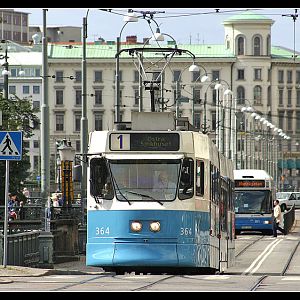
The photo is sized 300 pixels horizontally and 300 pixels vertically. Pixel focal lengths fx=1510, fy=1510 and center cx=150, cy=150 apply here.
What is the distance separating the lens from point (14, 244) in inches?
1232

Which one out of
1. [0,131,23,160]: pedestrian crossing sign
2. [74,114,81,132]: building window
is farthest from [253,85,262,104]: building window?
[0,131,23,160]: pedestrian crossing sign

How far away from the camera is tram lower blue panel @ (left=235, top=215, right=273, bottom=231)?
59.7 metres

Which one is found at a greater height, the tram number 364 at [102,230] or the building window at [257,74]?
the building window at [257,74]

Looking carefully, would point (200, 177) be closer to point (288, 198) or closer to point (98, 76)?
point (288, 198)

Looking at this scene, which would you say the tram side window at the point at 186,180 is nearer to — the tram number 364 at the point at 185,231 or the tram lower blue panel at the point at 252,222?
the tram number 364 at the point at 185,231

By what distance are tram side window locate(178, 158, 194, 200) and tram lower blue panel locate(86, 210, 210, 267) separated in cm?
33

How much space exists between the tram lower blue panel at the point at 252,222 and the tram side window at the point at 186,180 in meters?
33.1

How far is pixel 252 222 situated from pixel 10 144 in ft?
107

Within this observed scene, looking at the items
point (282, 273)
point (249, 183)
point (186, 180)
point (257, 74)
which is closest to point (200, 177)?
point (186, 180)

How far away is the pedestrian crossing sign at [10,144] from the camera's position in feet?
92.4

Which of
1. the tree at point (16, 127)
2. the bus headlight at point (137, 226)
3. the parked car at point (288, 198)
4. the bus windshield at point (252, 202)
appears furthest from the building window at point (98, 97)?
the bus headlight at point (137, 226)

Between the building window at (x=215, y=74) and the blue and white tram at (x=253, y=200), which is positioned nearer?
the blue and white tram at (x=253, y=200)

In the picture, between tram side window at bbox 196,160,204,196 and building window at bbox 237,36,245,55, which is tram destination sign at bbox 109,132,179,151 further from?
building window at bbox 237,36,245,55
